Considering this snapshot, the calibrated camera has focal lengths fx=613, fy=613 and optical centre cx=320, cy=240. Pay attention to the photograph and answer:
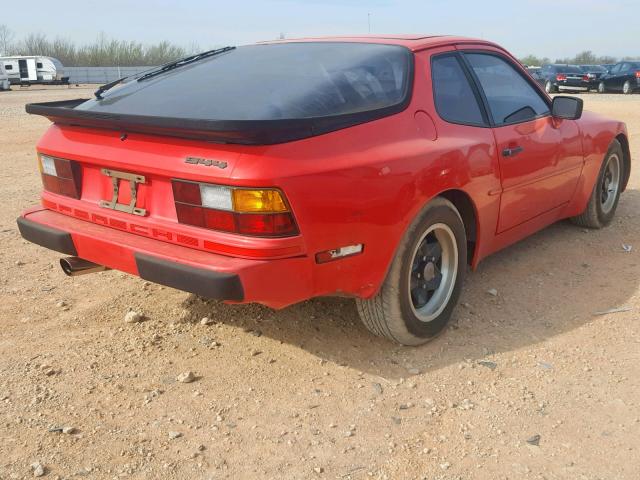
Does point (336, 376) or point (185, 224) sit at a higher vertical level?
point (185, 224)

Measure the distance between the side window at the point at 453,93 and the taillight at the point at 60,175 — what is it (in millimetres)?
1910

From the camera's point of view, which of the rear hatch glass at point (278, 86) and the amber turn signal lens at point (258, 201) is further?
the rear hatch glass at point (278, 86)

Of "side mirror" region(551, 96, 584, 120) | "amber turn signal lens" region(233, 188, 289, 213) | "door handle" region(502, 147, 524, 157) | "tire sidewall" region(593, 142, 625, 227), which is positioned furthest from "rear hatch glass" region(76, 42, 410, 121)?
"tire sidewall" region(593, 142, 625, 227)

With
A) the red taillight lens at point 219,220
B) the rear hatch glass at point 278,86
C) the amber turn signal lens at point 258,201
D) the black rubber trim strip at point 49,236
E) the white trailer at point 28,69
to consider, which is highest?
the rear hatch glass at point 278,86

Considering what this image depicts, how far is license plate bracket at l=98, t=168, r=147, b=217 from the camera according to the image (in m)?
2.84

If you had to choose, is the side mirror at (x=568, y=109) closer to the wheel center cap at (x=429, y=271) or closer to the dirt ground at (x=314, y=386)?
the dirt ground at (x=314, y=386)

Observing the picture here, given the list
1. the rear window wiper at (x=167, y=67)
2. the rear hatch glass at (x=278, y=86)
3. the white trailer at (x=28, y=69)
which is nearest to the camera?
the rear hatch glass at (x=278, y=86)

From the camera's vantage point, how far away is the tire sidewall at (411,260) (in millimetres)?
3000

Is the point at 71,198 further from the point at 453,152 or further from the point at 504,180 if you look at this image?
the point at 504,180

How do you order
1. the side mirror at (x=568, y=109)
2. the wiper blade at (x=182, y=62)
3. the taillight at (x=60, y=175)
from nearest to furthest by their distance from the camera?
the taillight at (x=60, y=175) < the wiper blade at (x=182, y=62) < the side mirror at (x=568, y=109)

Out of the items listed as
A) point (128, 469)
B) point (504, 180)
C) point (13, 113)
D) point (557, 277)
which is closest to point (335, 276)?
point (128, 469)

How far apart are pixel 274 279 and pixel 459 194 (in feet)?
4.41

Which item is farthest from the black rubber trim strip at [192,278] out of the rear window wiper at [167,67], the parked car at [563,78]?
the parked car at [563,78]

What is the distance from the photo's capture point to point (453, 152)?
3201 millimetres
